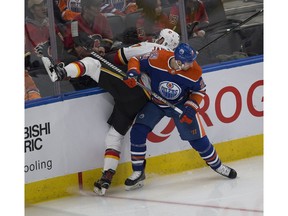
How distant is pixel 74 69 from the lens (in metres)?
4.16

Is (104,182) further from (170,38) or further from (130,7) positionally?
(130,7)

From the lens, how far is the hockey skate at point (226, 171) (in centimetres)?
463

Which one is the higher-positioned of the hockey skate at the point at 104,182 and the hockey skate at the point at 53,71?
the hockey skate at the point at 53,71

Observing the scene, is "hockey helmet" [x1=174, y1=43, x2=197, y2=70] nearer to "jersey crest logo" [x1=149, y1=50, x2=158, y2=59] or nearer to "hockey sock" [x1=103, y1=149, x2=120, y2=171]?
"jersey crest logo" [x1=149, y1=50, x2=158, y2=59]

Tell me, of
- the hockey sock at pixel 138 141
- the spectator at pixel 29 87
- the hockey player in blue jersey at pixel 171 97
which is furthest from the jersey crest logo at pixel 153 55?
the spectator at pixel 29 87

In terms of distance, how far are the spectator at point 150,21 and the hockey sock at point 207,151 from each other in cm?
72

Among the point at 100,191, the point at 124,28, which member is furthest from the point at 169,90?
the point at 100,191

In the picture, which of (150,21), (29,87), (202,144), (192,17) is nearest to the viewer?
(29,87)

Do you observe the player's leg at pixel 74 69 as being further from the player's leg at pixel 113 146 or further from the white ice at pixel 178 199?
the white ice at pixel 178 199

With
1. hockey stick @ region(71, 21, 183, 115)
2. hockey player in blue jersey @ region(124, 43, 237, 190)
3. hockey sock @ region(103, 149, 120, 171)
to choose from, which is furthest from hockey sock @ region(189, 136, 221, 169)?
hockey sock @ region(103, 149, 120, 171)

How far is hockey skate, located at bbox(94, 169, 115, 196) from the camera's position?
4.37 m

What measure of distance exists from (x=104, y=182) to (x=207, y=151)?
2.21ft
